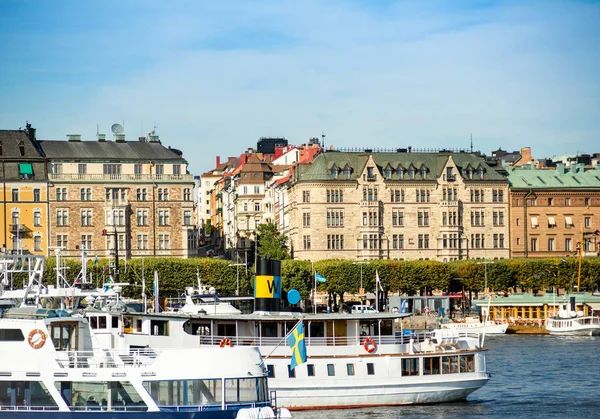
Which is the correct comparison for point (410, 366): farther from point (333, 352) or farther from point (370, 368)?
point (333, 352)

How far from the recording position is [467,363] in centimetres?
5722

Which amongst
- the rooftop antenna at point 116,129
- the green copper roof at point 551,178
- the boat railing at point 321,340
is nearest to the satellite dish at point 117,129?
the rooftop antenna at point 116,129

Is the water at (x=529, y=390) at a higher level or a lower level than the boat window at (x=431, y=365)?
lower

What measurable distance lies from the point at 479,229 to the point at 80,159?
42126 millimetres

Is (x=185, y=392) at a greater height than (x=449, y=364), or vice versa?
(x=185, y=392)

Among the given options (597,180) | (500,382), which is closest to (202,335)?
(500,382)

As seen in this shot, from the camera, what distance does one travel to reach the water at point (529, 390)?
2138 inches

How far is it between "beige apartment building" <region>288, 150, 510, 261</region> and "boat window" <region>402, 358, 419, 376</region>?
83.4 meters

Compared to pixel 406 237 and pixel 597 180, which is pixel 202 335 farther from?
pixel 597 180

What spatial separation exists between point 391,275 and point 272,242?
15688 mm

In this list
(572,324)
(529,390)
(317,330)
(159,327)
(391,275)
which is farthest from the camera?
(391,275)

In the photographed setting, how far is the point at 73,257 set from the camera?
130m

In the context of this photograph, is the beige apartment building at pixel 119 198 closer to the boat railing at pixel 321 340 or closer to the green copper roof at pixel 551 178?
the green copper roof at pixel 551 178

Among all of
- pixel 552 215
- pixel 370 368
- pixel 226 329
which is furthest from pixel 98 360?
pixel 552 215
